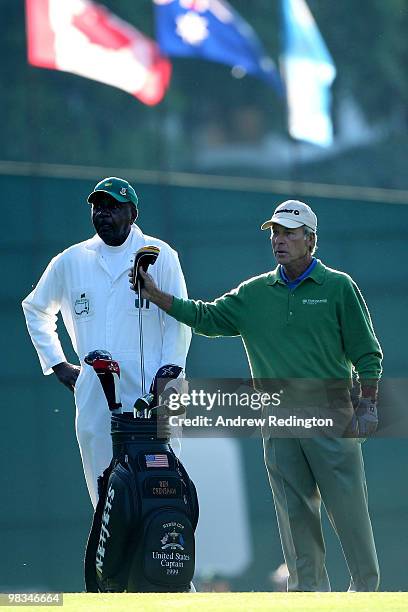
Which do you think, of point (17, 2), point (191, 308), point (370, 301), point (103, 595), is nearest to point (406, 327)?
point (370, 301)

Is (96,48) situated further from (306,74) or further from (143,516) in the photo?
(143,516)

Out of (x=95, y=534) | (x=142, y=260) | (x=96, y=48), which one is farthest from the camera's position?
(x=96, y=48)

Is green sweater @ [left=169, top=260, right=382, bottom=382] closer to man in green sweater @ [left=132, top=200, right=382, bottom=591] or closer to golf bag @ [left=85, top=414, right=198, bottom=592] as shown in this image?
man in green sweater @ [left=132, top=200, right=382, bottom=591]

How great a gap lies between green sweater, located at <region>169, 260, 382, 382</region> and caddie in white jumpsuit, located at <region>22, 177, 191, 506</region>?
393 mm

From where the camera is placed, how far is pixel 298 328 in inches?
243

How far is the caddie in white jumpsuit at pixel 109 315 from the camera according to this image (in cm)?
641

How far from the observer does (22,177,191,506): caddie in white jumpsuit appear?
6406 millimetres

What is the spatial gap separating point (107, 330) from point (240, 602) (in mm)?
1674

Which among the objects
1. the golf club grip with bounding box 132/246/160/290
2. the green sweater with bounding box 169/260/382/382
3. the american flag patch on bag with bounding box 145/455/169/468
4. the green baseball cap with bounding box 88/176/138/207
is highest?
the green baseball cap with bounding box 88/176/138/207

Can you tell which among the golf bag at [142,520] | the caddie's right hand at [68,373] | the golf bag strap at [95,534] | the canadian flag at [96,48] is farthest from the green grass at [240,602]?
the canadian flag at [96,48]

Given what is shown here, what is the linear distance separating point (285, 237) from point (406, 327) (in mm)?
5878

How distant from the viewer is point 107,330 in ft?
21.2

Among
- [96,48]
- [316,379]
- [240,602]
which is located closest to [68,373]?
[316,379]

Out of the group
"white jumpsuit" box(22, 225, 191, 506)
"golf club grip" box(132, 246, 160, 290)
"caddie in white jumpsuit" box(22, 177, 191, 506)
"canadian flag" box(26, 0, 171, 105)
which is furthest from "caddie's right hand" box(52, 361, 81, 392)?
"canadian flag" box(26, 0, 171, 105)
